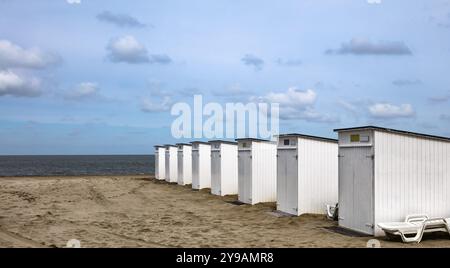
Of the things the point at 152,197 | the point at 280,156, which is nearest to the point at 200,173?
the point at 152,197

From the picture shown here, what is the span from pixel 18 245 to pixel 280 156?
9.69 metres

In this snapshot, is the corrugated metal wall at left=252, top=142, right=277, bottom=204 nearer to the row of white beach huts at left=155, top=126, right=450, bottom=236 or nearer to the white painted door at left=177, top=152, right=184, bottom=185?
the row of white beach huts at left=155, top=126, right=450, bottom=236

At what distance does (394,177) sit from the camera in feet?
43.3

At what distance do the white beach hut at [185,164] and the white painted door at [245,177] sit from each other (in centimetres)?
1179

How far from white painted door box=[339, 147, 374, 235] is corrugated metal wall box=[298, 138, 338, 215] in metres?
2.65

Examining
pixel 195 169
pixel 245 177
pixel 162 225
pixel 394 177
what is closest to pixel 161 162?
pixel 195 169

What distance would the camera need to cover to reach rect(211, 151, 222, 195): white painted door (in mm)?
26272

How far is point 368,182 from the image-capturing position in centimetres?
1330

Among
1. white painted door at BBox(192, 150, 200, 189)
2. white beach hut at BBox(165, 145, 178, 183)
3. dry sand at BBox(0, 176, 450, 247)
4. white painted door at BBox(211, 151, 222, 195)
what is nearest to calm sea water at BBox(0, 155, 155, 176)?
white beach hut at BBox(165, 145, 178, 183)

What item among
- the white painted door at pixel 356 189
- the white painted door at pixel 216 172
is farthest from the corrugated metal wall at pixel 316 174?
the white painted door at pixel 216 172

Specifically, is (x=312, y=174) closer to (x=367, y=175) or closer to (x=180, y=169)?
(x=367, y=175)

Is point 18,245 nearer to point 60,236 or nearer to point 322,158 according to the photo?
point 60,236

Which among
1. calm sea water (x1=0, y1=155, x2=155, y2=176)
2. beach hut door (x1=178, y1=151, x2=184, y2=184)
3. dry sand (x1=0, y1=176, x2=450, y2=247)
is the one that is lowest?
calm sea water (x1=0, y1=155, x2=155, y2=176)
